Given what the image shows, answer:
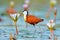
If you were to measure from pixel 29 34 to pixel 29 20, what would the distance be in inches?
25.3

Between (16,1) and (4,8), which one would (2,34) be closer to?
(4,8)

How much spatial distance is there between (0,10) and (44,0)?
160cm

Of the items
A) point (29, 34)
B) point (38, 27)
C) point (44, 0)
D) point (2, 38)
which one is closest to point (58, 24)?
point (38, 27)

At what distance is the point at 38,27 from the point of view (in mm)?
6219

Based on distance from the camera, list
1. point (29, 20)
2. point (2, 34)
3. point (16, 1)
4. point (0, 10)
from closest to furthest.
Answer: point (2, 34) → point (29, 20) → point (0, 10) → point (16, 1)

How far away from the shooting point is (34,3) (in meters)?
9.24

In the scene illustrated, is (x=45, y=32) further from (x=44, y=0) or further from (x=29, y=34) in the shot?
(x=44, y=0)

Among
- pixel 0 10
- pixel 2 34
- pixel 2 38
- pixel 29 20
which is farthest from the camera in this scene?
pixel 0 10

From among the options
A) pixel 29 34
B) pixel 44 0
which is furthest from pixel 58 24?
pixel 44 0

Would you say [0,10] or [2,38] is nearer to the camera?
[2,38]

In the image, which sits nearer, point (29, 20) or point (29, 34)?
point (29, 34)

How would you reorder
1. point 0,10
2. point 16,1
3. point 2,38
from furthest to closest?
point 16,1
point 0,10
point 2,38

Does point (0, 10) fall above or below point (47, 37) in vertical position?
above

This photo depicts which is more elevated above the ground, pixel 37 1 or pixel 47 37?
pixel 37 1
